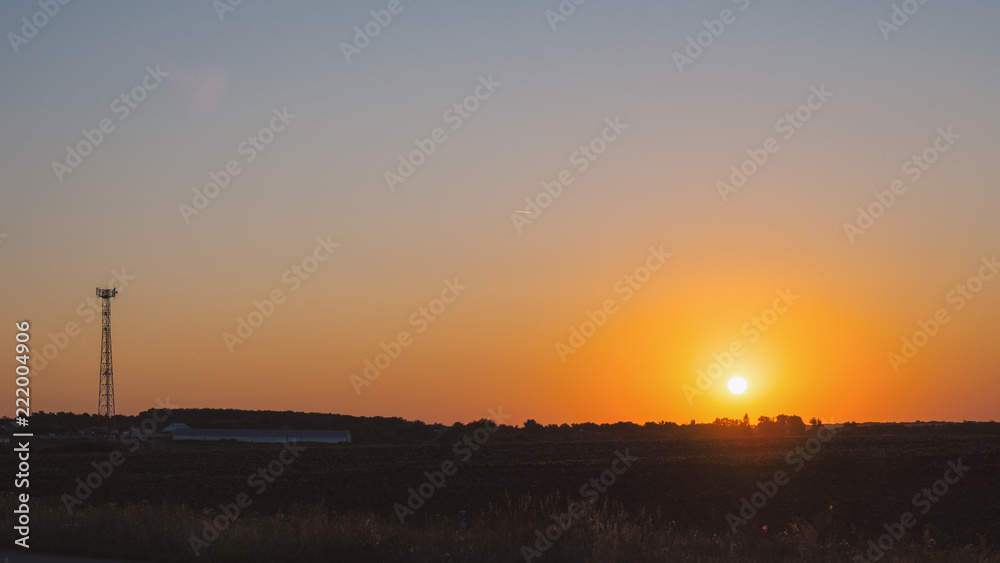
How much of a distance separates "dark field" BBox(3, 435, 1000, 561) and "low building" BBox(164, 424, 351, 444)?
43.3 m

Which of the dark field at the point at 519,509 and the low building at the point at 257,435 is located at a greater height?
the low building at the point at 257,435

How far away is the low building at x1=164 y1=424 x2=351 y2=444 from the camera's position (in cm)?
11362

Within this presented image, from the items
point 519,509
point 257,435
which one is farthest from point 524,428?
point 519,509

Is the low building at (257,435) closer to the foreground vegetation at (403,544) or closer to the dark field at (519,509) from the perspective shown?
the dark field at (519,509)

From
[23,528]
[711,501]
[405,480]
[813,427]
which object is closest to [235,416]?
[813,427]

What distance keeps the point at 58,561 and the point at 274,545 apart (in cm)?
311

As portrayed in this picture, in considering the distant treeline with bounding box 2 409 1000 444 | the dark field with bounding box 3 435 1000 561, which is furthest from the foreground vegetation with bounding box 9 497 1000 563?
the distant treeline with bounding box 2 409 1000 444

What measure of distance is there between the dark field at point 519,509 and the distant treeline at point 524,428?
175 ft

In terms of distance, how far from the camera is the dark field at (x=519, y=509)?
13.1 m

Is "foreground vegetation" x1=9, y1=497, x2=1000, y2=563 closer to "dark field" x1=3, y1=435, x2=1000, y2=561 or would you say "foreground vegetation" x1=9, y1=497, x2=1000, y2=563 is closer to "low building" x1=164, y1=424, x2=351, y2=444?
"dark field" x1=3, y1=435, x2=1000, y2=561

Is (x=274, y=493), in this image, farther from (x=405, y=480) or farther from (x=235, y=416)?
(x=235, y=416)

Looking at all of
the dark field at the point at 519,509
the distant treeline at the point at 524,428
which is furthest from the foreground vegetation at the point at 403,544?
the distant treeline at the point at 524,428

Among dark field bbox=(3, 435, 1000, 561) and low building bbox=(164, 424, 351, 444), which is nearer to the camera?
dark field bbox=(3, 435, 1000, 561)

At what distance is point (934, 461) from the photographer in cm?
4388
